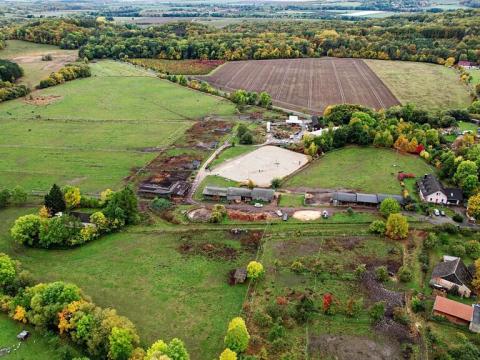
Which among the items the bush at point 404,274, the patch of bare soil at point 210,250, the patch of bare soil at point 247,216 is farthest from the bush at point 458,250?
the patch of bare soil at point 210,250

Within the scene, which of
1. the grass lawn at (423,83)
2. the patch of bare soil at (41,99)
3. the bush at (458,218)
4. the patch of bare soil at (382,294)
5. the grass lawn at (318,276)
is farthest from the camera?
the patch of bare soil at (41,99)

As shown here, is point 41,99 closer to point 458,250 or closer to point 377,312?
point 377,312

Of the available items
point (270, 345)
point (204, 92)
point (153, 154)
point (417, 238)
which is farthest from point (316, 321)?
point (204, 92)

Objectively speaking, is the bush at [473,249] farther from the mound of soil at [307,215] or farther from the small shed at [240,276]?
the small shed at [240,276]

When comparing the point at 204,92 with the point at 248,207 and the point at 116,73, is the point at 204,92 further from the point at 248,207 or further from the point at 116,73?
the point at 248,207

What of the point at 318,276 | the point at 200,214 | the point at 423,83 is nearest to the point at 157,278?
the point at 200,214

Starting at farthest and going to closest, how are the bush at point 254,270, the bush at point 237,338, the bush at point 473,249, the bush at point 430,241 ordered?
the bush at point 430,241 < the bush at point 473,249 < the bush at point 254,270 < the bush at point 237,338

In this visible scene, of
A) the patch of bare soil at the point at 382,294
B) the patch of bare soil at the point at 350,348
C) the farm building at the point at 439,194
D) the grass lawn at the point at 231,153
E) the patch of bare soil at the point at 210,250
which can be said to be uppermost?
the farm building at the point at 439,194

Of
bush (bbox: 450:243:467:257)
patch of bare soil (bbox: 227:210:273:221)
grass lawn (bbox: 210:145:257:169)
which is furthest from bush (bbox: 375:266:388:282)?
grass lawn (bbox: 210:145:257:169)
